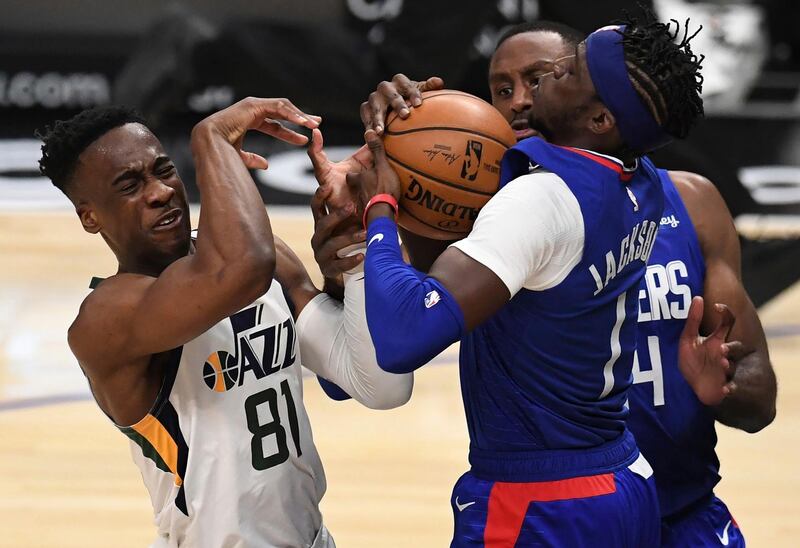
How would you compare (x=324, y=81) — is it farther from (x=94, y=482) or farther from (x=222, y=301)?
(x=222, y=301)

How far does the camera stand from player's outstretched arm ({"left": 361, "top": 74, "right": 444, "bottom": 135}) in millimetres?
2781

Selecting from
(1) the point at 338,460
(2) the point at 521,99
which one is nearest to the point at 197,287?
(2) the point at 521,99

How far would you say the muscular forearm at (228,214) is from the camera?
2740mm

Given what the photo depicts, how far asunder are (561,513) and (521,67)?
1251mm

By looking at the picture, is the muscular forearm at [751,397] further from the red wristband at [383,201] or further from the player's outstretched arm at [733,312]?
the red wristband at [383,201]

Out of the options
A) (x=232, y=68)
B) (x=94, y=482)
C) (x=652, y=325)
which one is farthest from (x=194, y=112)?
(x=652, y=325)

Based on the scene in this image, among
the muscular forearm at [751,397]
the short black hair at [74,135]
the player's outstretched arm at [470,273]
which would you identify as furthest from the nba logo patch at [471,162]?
the muscular forearm at [751,397]

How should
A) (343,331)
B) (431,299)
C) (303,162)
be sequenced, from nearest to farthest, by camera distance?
(431,299), (343,331), (303,162)

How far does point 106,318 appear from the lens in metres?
2.84

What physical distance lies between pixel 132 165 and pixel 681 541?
5.95ft

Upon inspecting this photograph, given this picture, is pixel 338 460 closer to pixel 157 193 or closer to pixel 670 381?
pixel 670 381

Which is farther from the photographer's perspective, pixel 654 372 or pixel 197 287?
pixel 654 372

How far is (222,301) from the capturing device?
272 centimetres

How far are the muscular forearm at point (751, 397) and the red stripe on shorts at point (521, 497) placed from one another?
30.3 inches
